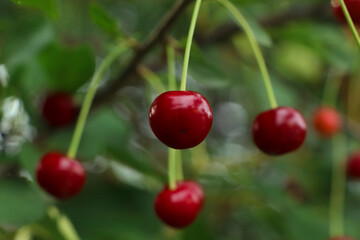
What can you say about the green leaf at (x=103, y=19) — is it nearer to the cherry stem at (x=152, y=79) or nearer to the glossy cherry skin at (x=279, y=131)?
the cherry stem at (x=152, y=79)

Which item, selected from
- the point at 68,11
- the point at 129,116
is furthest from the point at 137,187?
the point at 68,11

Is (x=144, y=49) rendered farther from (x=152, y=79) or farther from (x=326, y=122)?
(x=326, y=122)

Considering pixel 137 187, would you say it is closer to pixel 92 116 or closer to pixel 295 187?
pixel 92 116

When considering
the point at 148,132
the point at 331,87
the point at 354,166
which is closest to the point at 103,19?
the point at 354,166

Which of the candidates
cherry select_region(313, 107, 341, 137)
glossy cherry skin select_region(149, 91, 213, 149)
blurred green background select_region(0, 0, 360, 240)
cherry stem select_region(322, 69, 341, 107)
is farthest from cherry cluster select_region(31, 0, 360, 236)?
cherry stem select_region(322, 69, 341, 107)

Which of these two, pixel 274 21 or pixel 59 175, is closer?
pixel 59 175
